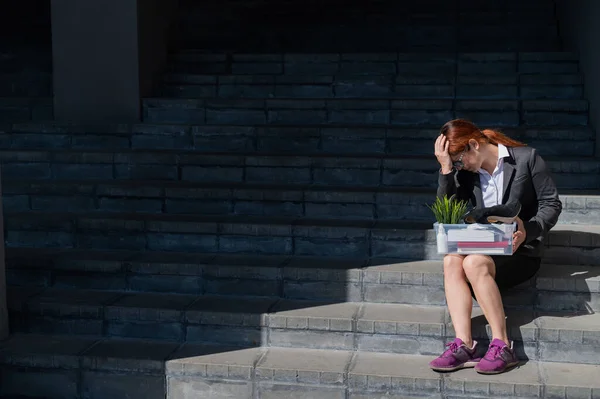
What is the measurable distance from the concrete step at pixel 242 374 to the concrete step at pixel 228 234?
881 millimetres

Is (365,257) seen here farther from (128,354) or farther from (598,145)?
(598,145)

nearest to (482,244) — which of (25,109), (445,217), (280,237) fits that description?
(445,217)

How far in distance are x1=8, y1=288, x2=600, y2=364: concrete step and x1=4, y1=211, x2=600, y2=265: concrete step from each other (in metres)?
0.49

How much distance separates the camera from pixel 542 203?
4.50m

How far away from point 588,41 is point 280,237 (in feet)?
10.0

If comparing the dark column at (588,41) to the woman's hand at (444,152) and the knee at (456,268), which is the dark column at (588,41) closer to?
the woman's hand at (444,152)

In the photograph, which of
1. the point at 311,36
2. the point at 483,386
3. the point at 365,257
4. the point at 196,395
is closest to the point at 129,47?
the point at 311,36

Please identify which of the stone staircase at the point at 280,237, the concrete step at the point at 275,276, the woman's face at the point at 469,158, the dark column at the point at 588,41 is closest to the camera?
the woman's face at the point at 469,158

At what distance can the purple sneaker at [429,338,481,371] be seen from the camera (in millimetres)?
4344

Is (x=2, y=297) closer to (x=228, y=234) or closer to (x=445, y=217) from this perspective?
(x=228, y=234)

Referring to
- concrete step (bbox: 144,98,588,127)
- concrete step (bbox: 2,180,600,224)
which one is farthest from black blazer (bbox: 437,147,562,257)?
concrete step (bbox: 144,98,588,127)

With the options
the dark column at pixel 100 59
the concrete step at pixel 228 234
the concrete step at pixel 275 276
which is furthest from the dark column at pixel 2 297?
the dark column at pixel 100 59

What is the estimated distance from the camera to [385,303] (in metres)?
5.04

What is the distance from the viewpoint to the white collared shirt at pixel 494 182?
4.52 m
